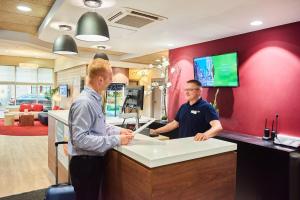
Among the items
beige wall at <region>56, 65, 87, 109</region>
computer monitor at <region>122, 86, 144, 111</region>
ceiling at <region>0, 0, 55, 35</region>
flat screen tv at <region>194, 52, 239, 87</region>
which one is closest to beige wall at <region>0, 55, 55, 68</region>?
beige wall at <region>56, 65, 87, 109</region>

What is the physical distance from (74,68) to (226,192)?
9.94m

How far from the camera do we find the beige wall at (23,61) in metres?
11.1

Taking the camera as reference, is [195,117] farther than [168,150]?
Yes

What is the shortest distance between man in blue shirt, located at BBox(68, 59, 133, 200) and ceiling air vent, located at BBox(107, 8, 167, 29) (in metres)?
1.49

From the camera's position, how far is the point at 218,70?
13.6 ft

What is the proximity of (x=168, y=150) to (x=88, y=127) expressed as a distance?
1.70 feet

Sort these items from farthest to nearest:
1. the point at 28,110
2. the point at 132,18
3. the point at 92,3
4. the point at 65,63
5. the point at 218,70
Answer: the point at 28,110, the point at 65,63, the point at 218,70, the point at 132,18, the point at 92,3

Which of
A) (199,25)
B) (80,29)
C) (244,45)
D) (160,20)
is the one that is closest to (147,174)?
(80,29)

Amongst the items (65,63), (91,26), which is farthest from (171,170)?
(65,63)

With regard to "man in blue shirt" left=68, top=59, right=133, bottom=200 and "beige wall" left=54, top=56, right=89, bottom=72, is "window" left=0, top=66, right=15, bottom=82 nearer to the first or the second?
"beige wall" left=54, top=56, right=89, bottom=72

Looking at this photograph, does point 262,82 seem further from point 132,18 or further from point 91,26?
point 91,26

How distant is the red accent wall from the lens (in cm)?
325

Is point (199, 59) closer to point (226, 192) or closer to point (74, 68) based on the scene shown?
point (226, 192)

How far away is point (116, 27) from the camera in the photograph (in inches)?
143
